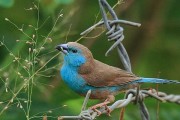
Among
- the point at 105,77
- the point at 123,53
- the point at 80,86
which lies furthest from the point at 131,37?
the point at 123,53

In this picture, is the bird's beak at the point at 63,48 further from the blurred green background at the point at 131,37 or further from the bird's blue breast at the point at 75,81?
the blurred green background at the point at 131,37

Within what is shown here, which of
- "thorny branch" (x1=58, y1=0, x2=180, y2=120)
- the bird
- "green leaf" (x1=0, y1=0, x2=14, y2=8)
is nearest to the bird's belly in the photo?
the bird

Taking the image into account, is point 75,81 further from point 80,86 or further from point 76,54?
point 76,54

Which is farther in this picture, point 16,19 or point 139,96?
point 16,19

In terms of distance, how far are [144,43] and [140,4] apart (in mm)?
587

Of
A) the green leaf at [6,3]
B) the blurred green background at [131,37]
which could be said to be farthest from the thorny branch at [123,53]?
the blurred green background at [131,37]

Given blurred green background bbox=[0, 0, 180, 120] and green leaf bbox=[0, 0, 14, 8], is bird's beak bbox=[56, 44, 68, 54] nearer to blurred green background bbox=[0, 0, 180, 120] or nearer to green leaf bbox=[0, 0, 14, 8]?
green leaf bbox=[0, 0, 14, 8]

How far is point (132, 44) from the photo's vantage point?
289 inches

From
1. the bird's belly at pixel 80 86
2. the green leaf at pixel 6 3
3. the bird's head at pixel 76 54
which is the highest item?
the green leaf at pixel 6 3

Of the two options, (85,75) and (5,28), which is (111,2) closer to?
(5,28)

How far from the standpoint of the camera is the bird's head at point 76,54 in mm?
3760

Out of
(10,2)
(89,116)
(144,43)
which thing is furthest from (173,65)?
(89,116)

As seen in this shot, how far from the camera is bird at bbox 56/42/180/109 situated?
147 inches

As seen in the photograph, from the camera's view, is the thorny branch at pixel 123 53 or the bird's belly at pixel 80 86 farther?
the bird's belly at pixel 80 86
